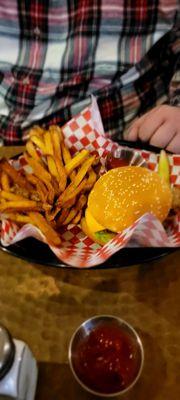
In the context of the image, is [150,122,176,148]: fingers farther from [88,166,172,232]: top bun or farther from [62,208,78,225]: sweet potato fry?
[62,208,78,225]: sweet potato fry

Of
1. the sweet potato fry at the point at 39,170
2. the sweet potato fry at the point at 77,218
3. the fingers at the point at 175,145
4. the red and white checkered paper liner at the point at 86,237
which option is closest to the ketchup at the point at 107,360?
the red and white checkered paper liner at the point at 86,237

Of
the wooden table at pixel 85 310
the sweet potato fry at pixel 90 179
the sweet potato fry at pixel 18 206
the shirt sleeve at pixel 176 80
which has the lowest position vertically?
the wooden table at pixel 85 310

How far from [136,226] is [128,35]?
2.32 feet

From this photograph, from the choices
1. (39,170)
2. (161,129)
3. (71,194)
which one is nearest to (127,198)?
(71,194)

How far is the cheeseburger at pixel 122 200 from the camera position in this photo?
119 cm

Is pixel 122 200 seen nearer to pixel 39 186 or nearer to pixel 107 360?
pixel 39 186

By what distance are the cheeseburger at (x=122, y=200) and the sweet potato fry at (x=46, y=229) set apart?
3.8 inches

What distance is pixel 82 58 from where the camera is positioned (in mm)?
1538

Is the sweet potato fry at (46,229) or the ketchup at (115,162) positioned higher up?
the ketchup at (115,162)

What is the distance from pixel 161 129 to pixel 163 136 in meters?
0.02

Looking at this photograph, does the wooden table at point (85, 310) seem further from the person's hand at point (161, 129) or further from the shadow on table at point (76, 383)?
the person's hand at point (161, 129)

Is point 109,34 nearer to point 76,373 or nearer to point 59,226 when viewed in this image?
point 59,226

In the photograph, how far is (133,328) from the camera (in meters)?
1.14

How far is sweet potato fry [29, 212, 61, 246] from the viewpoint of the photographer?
118 centimetres
